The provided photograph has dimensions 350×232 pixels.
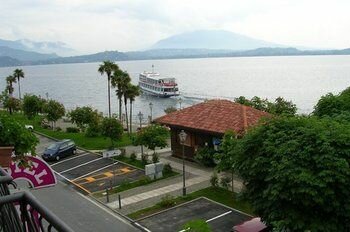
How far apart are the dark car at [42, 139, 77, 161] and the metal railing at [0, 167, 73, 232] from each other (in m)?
33.8

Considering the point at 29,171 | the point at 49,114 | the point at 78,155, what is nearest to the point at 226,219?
the point at 29,171

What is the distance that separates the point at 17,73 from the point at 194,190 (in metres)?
63.6

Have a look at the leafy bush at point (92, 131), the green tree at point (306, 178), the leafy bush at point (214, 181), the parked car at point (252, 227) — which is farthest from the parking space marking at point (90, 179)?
the green tree at point (306, 178)

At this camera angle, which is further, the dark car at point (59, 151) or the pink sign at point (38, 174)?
the dark car at point (59, 151)

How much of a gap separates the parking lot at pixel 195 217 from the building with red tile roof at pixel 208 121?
316 inches

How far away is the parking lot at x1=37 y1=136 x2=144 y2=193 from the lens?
28.4 meters

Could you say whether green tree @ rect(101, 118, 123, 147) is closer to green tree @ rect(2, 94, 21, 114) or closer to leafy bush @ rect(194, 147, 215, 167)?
leafy bush @ rect(194, 147, 215, 167)

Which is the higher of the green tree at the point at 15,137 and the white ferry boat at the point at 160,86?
the green tree at the point at 15,137

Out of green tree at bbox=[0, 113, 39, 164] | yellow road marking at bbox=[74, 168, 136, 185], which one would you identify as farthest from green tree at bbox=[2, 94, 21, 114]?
green tree at bbox=[0, 113, 39, 164]

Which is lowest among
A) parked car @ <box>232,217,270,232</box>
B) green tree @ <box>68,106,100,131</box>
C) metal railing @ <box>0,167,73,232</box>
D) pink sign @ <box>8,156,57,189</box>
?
parked car @ <box>232,217,270,232</box>

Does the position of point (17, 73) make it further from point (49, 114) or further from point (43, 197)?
point (43, 197)

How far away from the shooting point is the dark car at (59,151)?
115 feet

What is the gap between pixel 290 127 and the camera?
17.3 meters

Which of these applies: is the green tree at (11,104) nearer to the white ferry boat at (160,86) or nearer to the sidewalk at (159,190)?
the sidewalk at (159,190)
